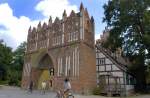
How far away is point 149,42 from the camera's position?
30.4 m

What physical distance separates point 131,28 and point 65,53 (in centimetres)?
1027

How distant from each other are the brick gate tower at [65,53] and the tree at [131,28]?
319 centimetres

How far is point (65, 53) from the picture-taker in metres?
34.6

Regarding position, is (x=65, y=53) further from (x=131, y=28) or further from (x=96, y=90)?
(x=131, y=28)

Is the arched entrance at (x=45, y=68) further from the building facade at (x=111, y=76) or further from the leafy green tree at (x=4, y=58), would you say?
the leafy green tree at (x=4, y=58)

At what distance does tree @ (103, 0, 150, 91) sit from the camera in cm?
3262

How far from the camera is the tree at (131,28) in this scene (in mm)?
32625

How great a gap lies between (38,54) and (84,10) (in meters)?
11.6

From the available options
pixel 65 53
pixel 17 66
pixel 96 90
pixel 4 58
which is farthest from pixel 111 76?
pixel 17 66

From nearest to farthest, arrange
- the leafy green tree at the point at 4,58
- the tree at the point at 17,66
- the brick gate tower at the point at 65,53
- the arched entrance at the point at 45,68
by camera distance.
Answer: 1. the brick gate tower at the point at 65,53
2. the arched entrance at the point at 45,68
3. the leafy green tree at the point at 4,58
4. the tree at the point at 17,66

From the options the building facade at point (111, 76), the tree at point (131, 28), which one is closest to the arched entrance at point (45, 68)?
the building facade at point (111, 76)

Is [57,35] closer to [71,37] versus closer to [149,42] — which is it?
[71,37]

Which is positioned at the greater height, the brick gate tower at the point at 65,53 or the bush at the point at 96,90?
the brick gate tower at the point at 65,53

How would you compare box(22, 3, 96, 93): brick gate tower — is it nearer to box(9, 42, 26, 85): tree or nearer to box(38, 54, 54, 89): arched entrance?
box(38, 54, 54, 89): arched entrance
